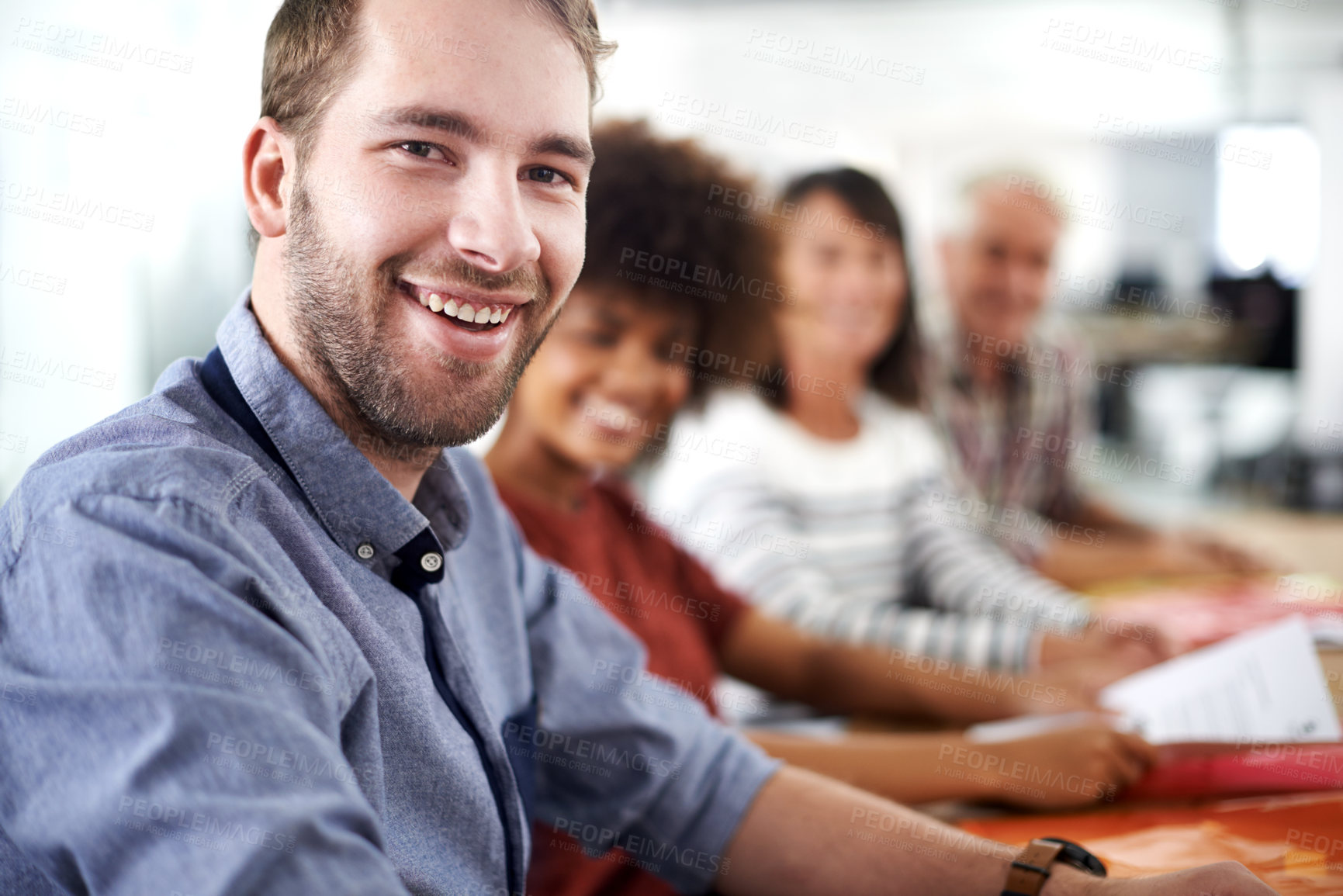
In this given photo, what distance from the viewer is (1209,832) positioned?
96cm

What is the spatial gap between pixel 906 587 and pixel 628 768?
3.58 feet

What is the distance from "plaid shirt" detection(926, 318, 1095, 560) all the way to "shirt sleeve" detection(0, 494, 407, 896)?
1.90 meters

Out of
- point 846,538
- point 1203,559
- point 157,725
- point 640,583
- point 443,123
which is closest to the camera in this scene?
point 157,725

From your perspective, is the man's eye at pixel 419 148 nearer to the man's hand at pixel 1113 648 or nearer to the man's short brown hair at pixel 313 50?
the man's short brown hair at pixel 313 50

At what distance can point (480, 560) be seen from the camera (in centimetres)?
87

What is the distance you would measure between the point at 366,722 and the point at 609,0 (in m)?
3.43

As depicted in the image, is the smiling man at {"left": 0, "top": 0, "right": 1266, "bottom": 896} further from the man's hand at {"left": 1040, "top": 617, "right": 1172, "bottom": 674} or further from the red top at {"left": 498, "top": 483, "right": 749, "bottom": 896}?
the man's hand at {"left": 1040, "top": 617, "right": 1172, "bottom": 674}

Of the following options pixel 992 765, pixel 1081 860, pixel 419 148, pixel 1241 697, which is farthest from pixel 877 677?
pixel 419 148

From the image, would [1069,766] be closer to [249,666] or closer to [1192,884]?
[1192,884]

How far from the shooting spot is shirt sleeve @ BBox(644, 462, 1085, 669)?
149cm

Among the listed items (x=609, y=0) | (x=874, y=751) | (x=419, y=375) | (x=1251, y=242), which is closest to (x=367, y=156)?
(x=419, y=375)

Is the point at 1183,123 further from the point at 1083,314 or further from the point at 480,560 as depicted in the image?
the point at 480,560

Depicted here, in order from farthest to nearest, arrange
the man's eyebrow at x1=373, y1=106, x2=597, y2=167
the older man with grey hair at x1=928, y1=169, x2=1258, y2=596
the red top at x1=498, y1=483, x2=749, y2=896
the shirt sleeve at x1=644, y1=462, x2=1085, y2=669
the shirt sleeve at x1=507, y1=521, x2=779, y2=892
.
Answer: the older man with grey hair at x1=928, y1=169, x2=1258, y2=596, the shirt sleeve at x1=644, y1=462, x2=1085, y2=669, the red top at x1=498, y1=483, x2=749, y2=896, the shirt sleeve at x1=507, y1=521, x2=779, y2=892, the man's eyebrow at x1=373, y1=106, x2=597, y2=167

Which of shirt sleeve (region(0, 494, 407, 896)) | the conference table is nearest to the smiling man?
shirt sleeve (region(0, 494, 407, 896))
